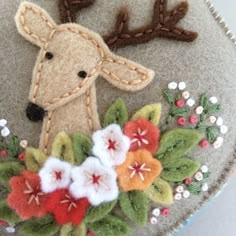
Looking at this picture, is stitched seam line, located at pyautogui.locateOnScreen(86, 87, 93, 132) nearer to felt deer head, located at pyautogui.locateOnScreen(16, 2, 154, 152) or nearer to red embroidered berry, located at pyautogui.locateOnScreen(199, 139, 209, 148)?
felt deer head, located at pyautogui.locateOnScreen(16, 2, 154, 152)

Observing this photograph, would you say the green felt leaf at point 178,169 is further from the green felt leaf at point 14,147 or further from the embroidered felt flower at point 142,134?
the green felt leaf at point 14,147

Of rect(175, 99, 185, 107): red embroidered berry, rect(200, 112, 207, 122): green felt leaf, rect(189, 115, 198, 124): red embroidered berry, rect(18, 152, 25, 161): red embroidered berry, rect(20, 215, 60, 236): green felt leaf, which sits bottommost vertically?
rect(20, 215, 60, 236): green felt leaf

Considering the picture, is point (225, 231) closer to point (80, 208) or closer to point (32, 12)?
point (80, 208)

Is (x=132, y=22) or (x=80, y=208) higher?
(x=132, y=22)

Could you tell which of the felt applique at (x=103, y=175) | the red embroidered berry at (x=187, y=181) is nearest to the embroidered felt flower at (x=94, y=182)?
the felt applique at (x=103, y=175)

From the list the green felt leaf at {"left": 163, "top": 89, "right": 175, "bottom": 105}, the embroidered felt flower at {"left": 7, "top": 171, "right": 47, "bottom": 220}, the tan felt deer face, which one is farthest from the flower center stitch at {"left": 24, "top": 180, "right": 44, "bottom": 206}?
the green felt leaf at {"left": 163, "top": 89, "right": 175, "bottom": 105}

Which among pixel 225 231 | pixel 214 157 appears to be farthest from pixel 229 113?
pixel 225 231

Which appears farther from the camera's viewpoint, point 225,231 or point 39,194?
point 225,231
